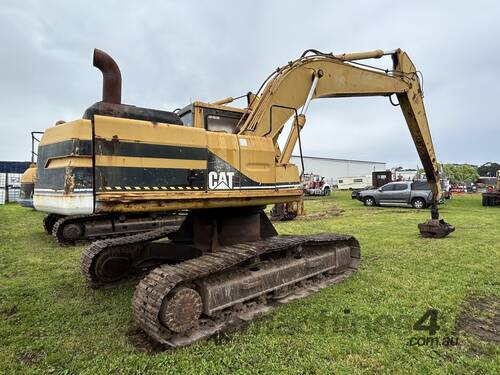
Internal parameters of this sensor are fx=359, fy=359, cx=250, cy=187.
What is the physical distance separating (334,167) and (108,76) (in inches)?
3347

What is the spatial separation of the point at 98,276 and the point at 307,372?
3842mm

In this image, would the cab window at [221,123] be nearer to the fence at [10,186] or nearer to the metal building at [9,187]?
the metal building at [9,187]

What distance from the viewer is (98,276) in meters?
5.68

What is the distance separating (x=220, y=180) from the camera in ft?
14.6

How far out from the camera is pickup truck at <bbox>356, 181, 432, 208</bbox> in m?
20.4

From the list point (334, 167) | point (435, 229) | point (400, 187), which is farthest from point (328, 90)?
point (334, 167)

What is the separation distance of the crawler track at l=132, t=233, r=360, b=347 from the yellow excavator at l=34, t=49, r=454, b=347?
0.02m

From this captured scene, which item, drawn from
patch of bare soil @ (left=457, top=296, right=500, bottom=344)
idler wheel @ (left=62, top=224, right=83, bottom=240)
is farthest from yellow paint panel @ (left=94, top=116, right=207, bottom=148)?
idler wheel @ (left=62, top=224, right=83, bottom=240)

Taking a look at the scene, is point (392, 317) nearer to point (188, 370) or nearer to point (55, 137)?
point (188, 370)

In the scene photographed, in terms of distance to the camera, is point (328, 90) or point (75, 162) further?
point (328, 90)

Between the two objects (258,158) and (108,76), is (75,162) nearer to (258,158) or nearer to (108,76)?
(108,76)

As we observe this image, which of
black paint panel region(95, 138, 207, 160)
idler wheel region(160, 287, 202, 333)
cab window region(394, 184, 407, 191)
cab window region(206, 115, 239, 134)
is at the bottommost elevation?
idler wheel region(160, 287, 202, 333)

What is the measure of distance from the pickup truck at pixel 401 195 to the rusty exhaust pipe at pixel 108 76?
19281 millimetres

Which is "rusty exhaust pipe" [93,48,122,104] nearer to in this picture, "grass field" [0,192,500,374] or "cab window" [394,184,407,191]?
"grass field" [0,192,500,374]
